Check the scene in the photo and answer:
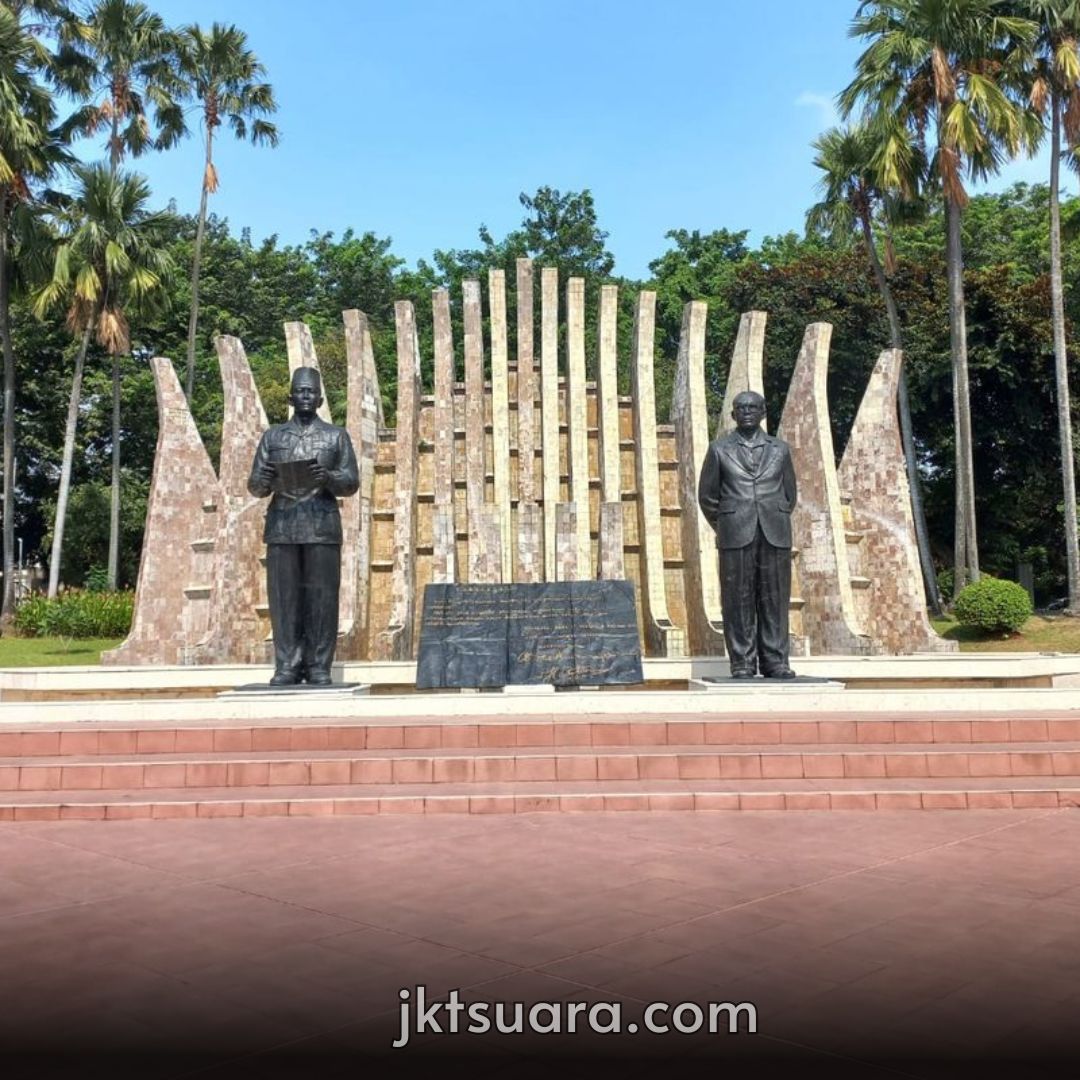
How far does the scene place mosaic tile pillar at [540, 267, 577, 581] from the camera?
17062 mm

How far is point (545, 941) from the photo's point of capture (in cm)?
346

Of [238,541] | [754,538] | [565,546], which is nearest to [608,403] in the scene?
[565,546]

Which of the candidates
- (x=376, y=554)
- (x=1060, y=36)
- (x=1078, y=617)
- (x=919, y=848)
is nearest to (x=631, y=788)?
(x=919, y=848)

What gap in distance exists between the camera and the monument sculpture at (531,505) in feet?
49.6

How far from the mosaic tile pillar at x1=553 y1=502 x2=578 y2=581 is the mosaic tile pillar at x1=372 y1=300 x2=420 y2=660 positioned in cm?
229

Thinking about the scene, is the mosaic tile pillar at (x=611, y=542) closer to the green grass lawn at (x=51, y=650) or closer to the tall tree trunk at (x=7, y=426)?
the green grass lawn at (x=51, y=650)

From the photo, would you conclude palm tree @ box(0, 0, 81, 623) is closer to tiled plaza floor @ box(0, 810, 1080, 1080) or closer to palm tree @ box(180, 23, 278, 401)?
palm tree @ box(180, 23, 278, 401)

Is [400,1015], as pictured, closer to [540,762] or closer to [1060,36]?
[540,762]

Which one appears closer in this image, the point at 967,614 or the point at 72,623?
the point at 967,614

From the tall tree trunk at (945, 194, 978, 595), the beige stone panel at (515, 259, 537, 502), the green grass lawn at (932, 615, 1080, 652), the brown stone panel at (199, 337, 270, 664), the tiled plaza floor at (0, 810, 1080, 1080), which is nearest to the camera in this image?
the tiled plaza floor at (0, 810, 1080, 1080)

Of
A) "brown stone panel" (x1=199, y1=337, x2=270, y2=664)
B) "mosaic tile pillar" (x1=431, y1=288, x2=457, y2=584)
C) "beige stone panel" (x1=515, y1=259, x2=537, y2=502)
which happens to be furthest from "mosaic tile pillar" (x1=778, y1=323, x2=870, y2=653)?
"brown stone panel" (x1=199, y1=337, x2=270, y2=664)

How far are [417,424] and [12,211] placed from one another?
1244 cm

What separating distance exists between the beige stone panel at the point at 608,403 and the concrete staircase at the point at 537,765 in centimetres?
980

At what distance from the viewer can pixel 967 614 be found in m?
19.4
